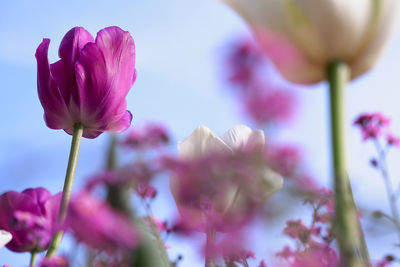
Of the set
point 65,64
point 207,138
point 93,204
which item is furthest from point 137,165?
point 65,64

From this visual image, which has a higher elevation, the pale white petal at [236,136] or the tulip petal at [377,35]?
the pale white petal at [236,136]

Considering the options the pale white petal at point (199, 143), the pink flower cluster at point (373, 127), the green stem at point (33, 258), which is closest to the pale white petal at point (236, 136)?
the pale white petal at point (199, 143)

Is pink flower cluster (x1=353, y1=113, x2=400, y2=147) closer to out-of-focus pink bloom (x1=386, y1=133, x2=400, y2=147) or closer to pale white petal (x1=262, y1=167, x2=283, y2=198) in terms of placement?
out-of-focus pink bloom (x1=386, y1=133, x2=400, y2=147)

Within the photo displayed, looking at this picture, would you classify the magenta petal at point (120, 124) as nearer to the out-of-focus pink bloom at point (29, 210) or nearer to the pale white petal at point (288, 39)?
the out-of-focus pink bloom at point (29, 210)

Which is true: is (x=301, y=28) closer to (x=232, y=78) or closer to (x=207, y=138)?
(x=232, y=78)

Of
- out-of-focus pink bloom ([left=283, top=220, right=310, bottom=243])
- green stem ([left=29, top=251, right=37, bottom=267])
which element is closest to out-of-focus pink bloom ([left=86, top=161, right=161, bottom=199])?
out-of-focus pink bloom ([left=283, top=220, right=310, bottom=243])

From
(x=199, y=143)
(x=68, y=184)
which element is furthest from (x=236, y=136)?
(x=68, y=184)

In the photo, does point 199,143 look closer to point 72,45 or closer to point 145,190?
point 145,190
